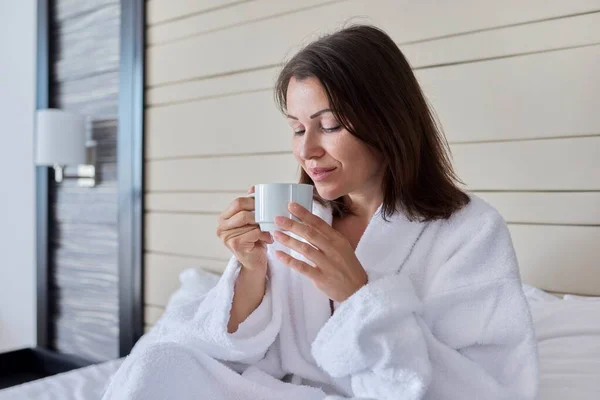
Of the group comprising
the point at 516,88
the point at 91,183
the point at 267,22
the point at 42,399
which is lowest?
the point at 42,399

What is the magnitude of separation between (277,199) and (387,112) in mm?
303

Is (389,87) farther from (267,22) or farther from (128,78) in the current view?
(128,78)

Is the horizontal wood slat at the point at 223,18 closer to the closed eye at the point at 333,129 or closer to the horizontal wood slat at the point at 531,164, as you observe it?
the horizontal wood slat at the point at 531,164

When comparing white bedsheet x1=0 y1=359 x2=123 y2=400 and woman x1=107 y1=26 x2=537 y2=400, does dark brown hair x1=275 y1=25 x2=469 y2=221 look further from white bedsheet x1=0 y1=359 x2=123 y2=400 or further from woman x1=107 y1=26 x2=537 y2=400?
white bedsheet x1=0 y1=359 x2=123 y2=400

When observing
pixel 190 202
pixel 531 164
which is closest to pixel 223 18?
pixel 190 202

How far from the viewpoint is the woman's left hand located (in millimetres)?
881

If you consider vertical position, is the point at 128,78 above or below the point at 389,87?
above

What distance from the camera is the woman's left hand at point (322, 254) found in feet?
2.89

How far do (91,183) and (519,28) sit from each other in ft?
6.40

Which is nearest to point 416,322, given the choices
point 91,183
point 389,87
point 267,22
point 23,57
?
point 389,87

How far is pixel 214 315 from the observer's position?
1.12 metres

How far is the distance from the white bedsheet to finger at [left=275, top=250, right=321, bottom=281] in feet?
2.48

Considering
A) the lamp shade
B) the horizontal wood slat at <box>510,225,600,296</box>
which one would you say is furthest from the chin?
the lamp shade

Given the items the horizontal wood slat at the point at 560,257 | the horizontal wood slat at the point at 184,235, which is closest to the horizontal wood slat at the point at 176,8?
the horizontal wood slat at the point at 184,235
